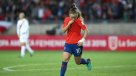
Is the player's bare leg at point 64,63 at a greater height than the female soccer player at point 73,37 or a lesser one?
lesser

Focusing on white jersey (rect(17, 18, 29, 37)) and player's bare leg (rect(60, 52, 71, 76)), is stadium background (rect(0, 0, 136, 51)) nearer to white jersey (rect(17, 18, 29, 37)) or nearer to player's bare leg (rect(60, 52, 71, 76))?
white jersey (rect(17, 18, 29, 37))

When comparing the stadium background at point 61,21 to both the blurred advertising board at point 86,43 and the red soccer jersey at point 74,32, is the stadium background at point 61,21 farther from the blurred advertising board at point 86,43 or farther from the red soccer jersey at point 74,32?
the red soccer jersey at point 74,32

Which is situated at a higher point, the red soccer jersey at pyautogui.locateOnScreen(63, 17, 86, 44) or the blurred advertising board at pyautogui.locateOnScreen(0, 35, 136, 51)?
the red soccer jersey at pyautogui.locateOnScreen(63, 17, 86, 44)

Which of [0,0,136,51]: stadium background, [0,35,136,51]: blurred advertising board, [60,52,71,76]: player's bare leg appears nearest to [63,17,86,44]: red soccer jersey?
[60,52,71,76]: player's bare leg

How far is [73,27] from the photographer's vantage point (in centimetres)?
1606

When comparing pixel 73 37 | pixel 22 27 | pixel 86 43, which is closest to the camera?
pixel 73 37

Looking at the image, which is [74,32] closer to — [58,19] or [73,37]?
[73,37]

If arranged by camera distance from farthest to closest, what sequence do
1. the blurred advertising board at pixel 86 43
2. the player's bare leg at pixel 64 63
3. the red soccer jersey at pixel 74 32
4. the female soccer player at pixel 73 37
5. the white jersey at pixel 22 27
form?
the blurred advertising board at pixel 86 43
the white jersey at pixel 22 27
the red soccer jersey at pixel 74 32
the female soccer player at pixel 73 37
the player's bare leg at pixel 64 63

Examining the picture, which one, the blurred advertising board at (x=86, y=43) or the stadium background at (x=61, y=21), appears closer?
the blurred advertising board at (x=86, y=43)

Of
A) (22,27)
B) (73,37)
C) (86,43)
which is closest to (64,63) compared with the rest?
(73,37)

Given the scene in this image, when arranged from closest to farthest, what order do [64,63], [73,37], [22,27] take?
[64,63] < [73,37] < [22,27]

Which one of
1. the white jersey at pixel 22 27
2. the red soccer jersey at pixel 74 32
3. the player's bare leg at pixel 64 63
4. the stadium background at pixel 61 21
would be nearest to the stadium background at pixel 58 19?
the stadium background at pixel 61 21

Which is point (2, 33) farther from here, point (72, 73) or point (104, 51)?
point (72, 73)

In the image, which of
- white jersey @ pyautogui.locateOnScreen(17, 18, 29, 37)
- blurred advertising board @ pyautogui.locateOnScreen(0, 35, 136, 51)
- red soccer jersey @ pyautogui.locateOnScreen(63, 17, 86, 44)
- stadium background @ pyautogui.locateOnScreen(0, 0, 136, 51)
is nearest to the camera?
red soccer jersey @ pyautogui.locateOnScreen(63, 17, 86, 44)
